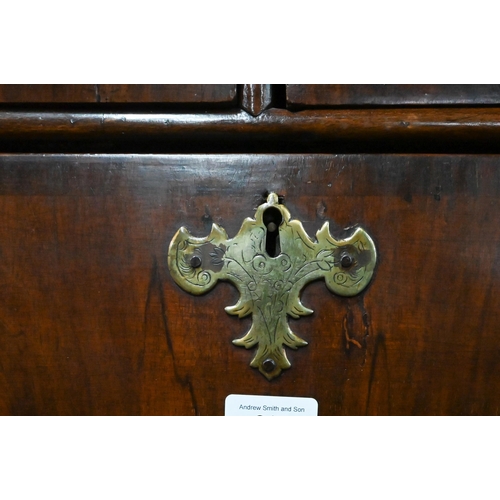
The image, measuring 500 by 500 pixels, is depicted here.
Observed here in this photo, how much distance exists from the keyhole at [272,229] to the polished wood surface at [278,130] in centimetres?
6

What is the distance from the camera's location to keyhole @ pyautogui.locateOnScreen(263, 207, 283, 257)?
58 centimetres

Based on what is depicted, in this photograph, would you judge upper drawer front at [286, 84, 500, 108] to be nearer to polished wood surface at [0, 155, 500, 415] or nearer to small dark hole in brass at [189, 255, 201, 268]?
polished wood surface at [0, 155, 500, 415]

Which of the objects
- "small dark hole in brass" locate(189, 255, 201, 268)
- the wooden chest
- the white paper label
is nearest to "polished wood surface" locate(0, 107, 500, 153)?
the wooden chest

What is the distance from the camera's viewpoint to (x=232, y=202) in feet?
1.89

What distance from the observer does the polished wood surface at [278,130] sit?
1.78 ft

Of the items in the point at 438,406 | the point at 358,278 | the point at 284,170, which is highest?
the point at 284,170

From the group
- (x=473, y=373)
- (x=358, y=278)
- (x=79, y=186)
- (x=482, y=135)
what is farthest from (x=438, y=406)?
(x=79, y=186)

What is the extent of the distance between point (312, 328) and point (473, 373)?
0.16 meters

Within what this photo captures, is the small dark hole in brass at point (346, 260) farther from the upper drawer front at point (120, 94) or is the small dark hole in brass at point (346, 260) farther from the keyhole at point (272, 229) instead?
the upper drawer front at point (120, 94)

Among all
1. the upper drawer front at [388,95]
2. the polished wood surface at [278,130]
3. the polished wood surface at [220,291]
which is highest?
the upper drawer front at [388,95]

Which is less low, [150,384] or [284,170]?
[284,170]

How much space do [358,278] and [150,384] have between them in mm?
226

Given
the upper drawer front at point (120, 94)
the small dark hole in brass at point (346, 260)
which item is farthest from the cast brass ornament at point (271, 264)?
the upper drawer front at point (120, 94)

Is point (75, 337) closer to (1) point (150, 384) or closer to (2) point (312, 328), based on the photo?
(1) point (150, 384)
